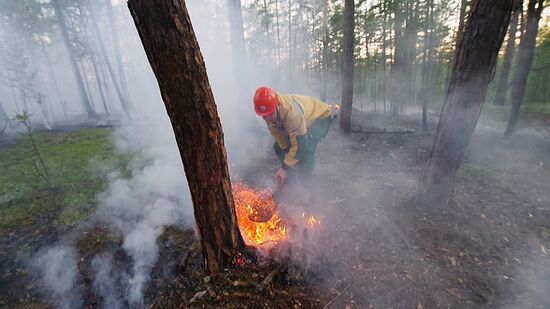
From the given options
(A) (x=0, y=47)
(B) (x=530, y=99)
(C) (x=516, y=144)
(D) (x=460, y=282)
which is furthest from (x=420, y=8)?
(A) (x=0, y=47)

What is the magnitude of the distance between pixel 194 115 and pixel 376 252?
125 inches

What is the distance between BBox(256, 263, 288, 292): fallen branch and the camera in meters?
2.73

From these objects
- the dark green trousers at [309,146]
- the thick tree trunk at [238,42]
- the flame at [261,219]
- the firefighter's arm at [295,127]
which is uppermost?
the thick tree trunk at [238,42]

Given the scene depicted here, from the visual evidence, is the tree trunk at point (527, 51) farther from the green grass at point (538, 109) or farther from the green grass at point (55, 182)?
the green grass at point (55, 182)

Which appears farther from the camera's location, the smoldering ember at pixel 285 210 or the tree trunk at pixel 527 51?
the tree trunk at pixel 527 51

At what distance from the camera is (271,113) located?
3920 millimetres

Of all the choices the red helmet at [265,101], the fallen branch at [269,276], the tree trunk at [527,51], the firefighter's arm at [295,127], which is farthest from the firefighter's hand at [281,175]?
the tree trunk at [527,51]

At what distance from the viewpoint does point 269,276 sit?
2.89 metres

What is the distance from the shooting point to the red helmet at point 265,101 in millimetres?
3775

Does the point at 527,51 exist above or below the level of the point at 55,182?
above

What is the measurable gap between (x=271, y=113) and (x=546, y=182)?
6.42 metres

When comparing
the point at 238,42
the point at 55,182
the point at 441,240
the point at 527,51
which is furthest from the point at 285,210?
the point at 527,51

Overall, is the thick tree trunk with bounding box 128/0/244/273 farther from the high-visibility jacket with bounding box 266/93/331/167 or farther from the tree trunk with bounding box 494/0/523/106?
the tree trunk with bounding box 494/0/523/106

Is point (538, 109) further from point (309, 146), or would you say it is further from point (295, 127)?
point (295, 127)
